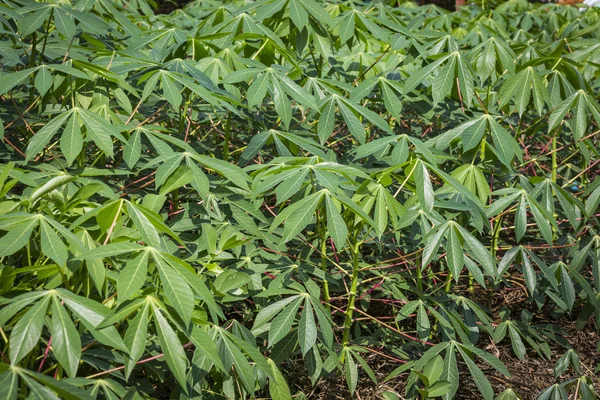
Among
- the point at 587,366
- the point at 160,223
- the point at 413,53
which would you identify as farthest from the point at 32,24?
the point at 587,366

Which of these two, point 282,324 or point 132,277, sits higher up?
point 132,277

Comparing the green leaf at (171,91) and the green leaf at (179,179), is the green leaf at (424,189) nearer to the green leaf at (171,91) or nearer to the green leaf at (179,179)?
the green leaf at (179,179)

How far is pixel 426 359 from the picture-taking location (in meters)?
2.02

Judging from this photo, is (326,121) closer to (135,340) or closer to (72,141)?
(72,141)

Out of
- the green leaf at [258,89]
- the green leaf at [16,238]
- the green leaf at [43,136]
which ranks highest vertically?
the green leaf at [258,89]

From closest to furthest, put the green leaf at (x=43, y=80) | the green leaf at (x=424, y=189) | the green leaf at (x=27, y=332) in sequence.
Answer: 1. the green leaf at (x=27, y=332)
2. the green leaf at (x=424, y=189)
3. the green leaf at (x=43, y=80)

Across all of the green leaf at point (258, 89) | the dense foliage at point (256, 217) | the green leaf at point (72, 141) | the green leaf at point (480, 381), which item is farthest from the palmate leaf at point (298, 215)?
the green leaf at point (480, 381)

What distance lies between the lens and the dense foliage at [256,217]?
1.42m

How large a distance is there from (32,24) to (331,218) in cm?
123

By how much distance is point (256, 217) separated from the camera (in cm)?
203

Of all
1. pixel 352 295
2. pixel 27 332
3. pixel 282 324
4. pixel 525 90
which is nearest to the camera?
pixel 27 332

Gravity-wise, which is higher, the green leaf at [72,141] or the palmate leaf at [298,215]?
the green leaf at [72,141]

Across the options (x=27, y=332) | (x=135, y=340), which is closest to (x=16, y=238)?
(x=27, y=332)

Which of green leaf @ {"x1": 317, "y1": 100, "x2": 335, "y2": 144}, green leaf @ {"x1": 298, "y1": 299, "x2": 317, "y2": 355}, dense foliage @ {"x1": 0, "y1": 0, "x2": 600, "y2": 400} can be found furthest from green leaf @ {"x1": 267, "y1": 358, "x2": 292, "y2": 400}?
green leaf @ {"x1": 317, "y1": 100, "x2": 335, "y2": 144}
